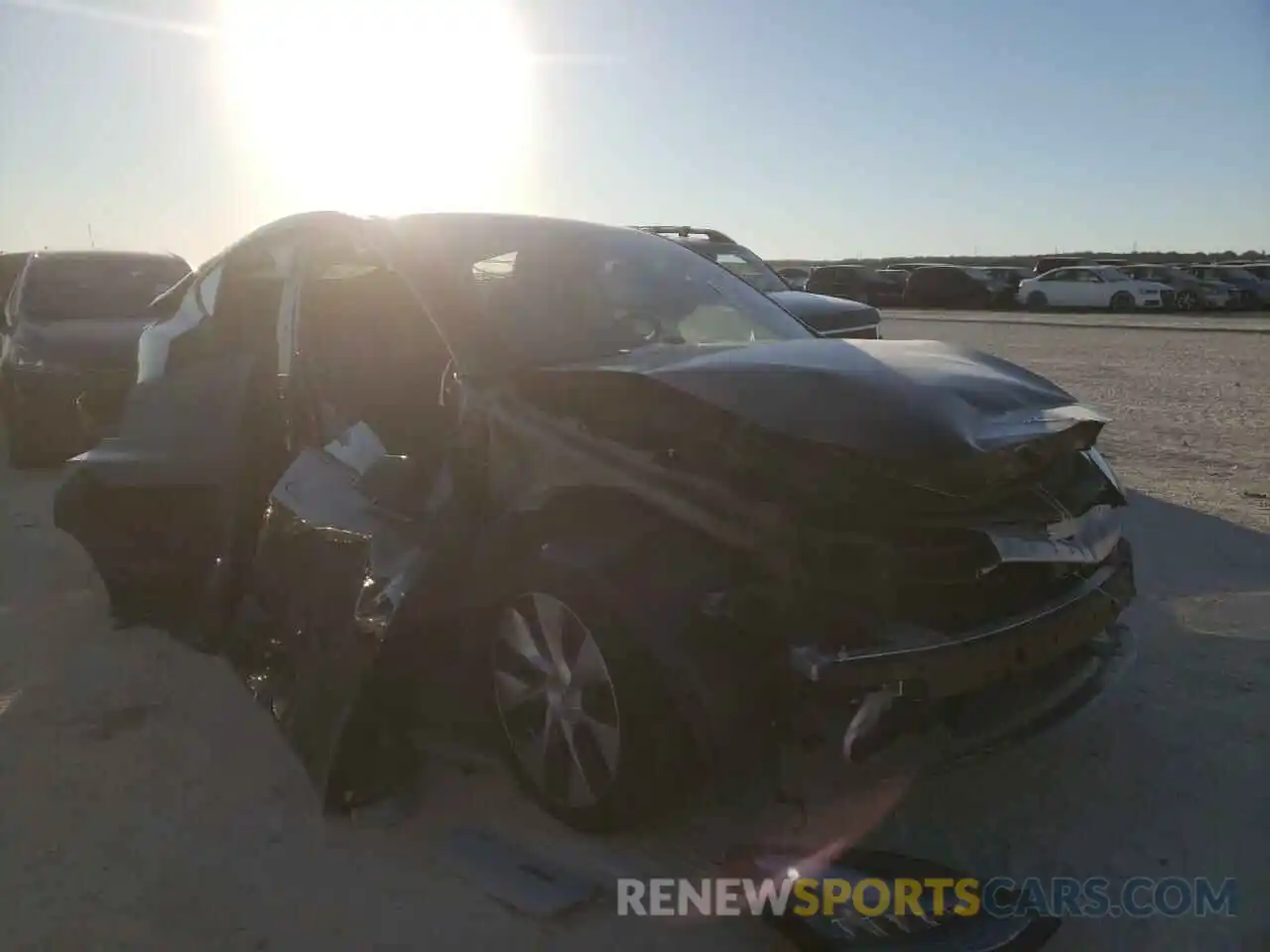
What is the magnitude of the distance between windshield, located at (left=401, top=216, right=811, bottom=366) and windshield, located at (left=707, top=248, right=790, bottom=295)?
16.1ft

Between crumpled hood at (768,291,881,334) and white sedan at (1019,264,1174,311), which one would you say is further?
white sedan at (1019,264,1174,311)

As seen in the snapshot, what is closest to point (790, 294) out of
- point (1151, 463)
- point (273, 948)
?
point (1151, 463)

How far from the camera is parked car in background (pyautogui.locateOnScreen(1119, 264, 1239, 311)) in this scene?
3050 centimetres

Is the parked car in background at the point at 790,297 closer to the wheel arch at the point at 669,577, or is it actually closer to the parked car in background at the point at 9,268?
the wheel arch at the point at 669,577

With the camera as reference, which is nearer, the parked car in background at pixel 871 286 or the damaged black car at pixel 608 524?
the damaged black car at pixel 608 524

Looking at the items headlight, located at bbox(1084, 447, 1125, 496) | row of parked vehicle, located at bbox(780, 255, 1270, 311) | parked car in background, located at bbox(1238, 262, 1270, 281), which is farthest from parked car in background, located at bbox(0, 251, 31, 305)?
parked car in background, located at bbox(1238, 262, 1270, 281)

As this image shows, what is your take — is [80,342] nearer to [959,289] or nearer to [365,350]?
[365,350]

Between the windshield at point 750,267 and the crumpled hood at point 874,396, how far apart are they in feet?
20.4

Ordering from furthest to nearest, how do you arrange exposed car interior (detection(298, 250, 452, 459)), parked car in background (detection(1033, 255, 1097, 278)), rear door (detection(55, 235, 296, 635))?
parked car in background (detection(1033, 255, 1097, 278)) → rear door (detection(55, 235, 296, 635)) → exposed car interior (detection(298, 250, 452, 459))

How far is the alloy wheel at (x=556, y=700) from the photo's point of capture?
2744 millimetres

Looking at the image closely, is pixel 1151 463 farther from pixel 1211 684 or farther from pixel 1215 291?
pixel 1215 291

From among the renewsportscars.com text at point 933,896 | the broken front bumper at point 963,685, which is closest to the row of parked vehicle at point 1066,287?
the broken front bumper at point 963,685

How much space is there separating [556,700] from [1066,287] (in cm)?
3411

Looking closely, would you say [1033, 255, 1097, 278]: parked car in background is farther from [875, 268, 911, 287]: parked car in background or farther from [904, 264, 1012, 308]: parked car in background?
[875, 268, 911, 287]: parked car in background
